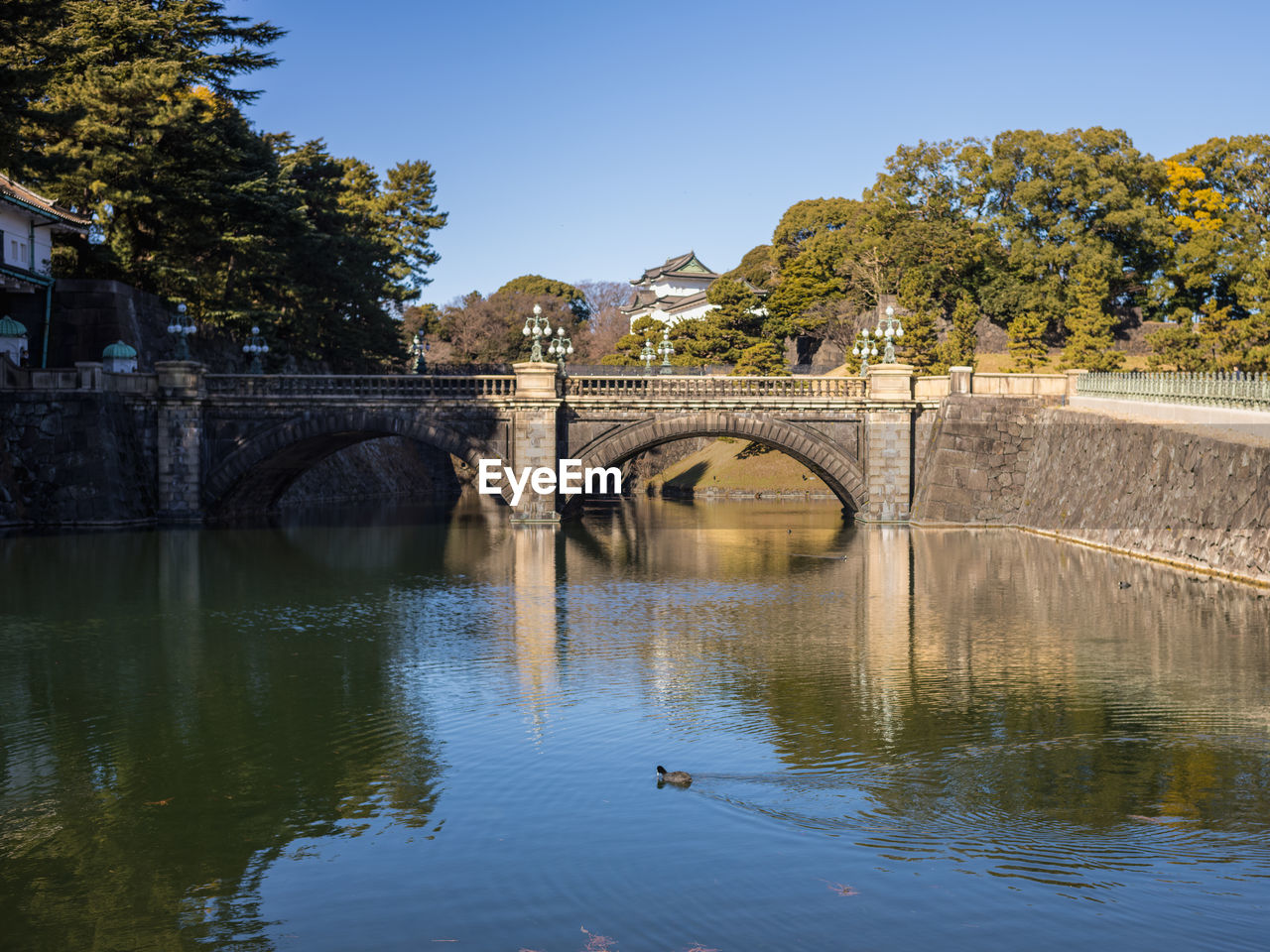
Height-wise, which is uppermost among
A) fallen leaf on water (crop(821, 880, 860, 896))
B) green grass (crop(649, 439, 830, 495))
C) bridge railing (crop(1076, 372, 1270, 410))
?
bridge railing (crop(1076, 372, 1270, 410))

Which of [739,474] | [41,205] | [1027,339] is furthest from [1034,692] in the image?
[739,474]

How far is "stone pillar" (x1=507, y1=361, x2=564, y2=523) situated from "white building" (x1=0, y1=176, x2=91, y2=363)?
21904mm

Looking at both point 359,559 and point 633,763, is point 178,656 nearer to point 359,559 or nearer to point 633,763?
point 633,763

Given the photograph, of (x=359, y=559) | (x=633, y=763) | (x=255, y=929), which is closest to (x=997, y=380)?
(x=359, y=559)

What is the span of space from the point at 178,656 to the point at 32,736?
6431 mm

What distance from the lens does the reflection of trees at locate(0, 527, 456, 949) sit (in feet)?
39.5

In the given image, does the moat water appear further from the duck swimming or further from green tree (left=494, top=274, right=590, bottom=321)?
green tree (left=494, top=274, right=590, bottom=321)

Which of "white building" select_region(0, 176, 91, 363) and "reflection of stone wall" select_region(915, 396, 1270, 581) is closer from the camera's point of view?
"reflection of stone wall" select_region(915, 396, 1270, 581)

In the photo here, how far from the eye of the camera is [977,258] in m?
84.6

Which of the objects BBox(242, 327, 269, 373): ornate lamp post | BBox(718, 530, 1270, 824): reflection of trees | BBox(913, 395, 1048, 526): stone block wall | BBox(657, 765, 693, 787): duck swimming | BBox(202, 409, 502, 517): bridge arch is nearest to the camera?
BBox(718, 530, 1270, 824): reflection of trees

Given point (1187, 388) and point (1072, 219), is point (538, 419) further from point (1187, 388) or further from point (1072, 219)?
point (1072, 219)

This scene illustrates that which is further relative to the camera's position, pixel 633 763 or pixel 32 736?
pixel 32 736

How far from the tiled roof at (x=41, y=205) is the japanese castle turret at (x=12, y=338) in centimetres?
505

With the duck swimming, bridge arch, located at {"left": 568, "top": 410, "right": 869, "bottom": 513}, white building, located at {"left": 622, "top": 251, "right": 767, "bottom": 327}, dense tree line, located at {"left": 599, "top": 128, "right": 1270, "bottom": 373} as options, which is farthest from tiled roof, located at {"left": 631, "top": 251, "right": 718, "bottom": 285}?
the duck swimming
